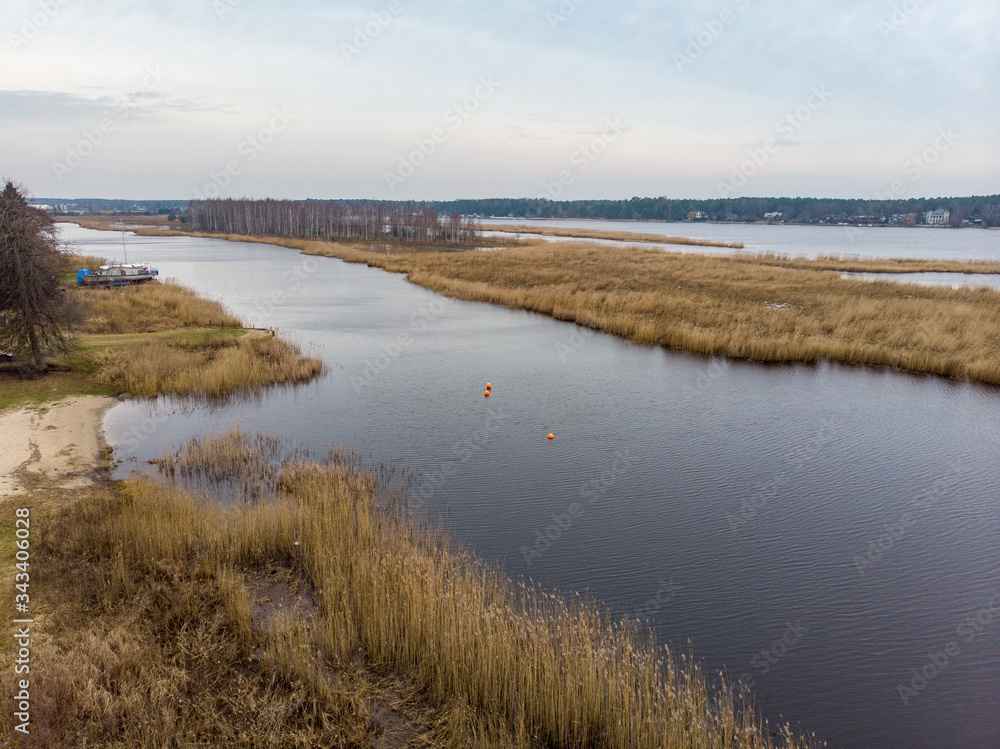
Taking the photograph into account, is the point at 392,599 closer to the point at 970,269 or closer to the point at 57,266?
the point at 57,266

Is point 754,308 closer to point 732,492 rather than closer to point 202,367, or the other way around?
point 732,492

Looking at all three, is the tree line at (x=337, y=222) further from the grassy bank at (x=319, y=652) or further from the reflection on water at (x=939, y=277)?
the grassy bank at (x=319, y=652)

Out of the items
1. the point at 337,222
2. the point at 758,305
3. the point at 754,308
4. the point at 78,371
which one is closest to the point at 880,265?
the point at 758,305

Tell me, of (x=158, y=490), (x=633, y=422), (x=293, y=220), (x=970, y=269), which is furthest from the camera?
(x=293, y=220)

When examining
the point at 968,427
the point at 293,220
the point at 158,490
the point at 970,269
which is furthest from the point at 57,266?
the point at 293,220

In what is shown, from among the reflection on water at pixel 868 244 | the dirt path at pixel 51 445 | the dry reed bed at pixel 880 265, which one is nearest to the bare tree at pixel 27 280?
the dirt path at pixel 51 445
